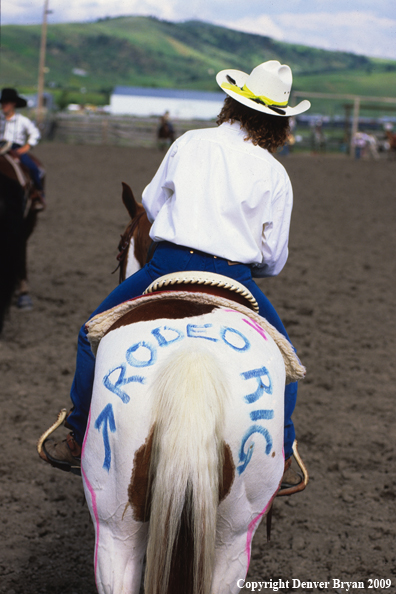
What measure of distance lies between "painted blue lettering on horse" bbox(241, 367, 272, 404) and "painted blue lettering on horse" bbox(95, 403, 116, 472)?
375mm

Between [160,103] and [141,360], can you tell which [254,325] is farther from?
[160,103]

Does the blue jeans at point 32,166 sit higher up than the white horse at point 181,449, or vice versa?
the white horse at point 181,449

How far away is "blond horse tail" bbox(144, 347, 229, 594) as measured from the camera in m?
1.56

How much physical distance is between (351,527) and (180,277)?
195 cm

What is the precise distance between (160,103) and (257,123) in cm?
7947

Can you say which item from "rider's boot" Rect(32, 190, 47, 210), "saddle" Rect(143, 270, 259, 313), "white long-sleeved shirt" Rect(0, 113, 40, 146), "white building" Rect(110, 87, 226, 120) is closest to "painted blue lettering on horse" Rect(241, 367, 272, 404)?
"saddle" Rect(143, 270, 259, 313)

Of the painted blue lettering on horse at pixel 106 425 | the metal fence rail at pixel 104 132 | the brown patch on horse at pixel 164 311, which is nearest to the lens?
the painted blue lettering on horse at pixel 106 425

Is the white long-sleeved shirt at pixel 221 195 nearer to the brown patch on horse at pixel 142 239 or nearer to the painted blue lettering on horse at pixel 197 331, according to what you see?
the painted blue lettering on horse at pixel 197 331

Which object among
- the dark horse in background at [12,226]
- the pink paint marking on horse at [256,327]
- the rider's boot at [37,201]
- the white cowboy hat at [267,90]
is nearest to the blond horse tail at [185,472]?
the pink paint marking on horse at [256,327]

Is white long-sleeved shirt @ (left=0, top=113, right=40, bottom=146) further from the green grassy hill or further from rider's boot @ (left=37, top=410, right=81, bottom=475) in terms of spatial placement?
the green grassy hill

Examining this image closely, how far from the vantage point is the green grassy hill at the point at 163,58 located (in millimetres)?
106000

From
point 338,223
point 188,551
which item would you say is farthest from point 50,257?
point 188,551

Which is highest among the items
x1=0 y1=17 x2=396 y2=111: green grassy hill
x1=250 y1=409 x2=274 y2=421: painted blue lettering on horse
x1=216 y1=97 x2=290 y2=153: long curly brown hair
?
x1=216 y1=97 x2=290 y2=153: long curly brown hair

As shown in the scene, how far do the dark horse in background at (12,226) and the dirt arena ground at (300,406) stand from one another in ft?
0.99
